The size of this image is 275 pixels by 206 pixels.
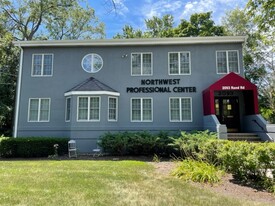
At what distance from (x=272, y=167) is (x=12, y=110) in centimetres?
2086

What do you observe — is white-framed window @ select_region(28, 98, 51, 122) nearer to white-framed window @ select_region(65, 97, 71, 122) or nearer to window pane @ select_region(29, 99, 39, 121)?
window pane @ select_region(29, 99, 39, 121)

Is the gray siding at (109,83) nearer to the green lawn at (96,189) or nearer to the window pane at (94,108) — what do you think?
the window pane at (94,108)

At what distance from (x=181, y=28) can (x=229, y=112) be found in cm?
1915

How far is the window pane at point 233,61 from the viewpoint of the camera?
610 inches

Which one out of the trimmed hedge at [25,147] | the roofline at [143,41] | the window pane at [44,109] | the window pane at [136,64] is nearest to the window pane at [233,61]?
the roofline at [143,41]

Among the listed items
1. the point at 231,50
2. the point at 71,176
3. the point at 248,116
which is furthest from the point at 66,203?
the point at 231,50

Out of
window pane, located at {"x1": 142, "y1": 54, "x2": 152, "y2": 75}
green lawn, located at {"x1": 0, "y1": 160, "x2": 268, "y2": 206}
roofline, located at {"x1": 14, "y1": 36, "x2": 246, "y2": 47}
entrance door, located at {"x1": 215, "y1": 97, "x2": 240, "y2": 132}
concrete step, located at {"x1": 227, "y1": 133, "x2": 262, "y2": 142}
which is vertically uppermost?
roofline, located at {"x1": 14, "y1": 36, "x2": 246, "y2": 47}

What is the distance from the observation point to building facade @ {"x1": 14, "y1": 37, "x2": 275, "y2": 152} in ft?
48.9

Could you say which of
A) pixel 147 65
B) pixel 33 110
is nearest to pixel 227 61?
pixel 147 65

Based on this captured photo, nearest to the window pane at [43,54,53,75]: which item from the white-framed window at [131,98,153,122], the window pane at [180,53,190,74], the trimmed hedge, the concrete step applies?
the trimmed hedge

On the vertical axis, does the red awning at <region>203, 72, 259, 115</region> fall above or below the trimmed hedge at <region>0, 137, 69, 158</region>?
above

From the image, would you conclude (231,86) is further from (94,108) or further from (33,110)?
(33,110)

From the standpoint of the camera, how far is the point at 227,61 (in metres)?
15.6

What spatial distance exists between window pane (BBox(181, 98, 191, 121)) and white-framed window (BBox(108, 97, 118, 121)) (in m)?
4.24
